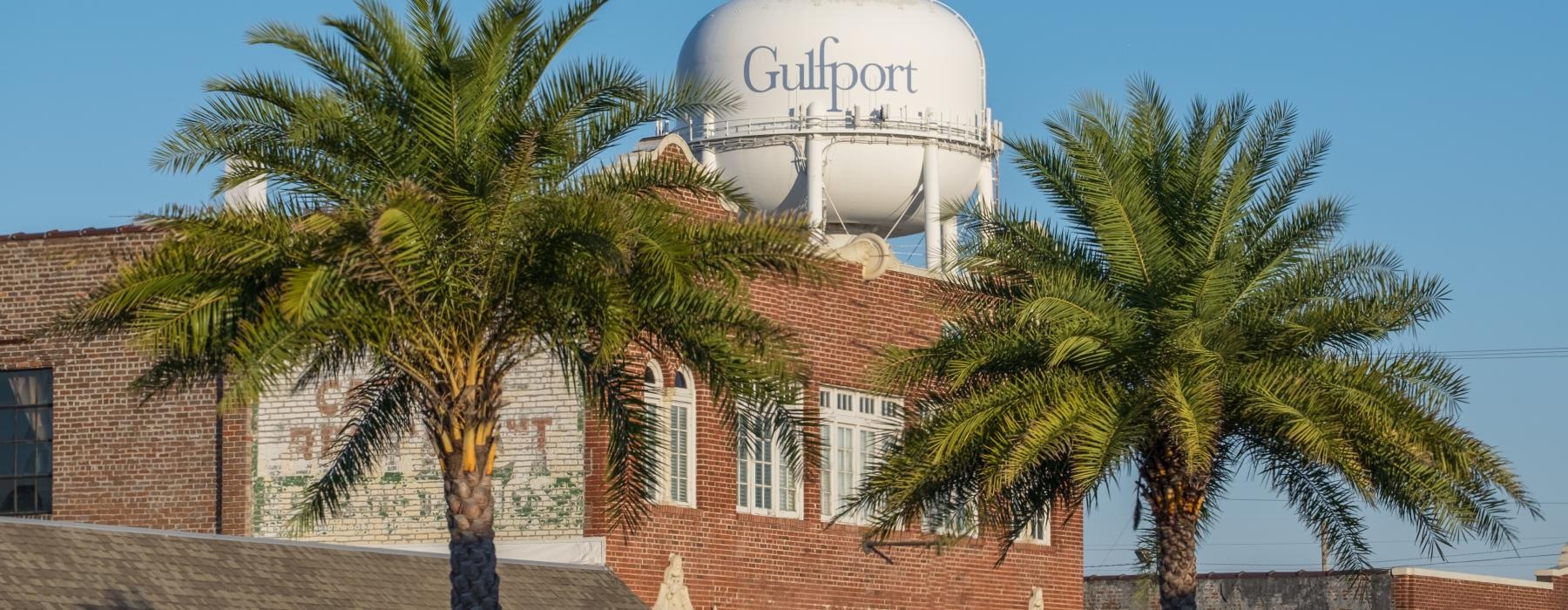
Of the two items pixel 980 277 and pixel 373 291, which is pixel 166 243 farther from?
pixel 980 277

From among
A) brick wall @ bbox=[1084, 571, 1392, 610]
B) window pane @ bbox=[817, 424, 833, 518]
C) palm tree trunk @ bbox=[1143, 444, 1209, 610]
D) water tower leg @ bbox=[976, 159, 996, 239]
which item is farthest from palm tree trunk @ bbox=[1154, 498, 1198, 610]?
brick wall @ bbox=[1084, 571, 1392, 610]

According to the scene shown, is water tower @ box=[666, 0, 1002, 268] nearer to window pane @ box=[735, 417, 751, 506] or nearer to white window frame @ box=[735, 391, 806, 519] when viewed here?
white window frame @ box=[735, 391, 806, 519]

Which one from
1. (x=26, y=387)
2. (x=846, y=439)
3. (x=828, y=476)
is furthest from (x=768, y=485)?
(x=26, y=387)

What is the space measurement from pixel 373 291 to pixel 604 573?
1044 cm

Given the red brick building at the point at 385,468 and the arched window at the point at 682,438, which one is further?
the arched window at the point at 682,438

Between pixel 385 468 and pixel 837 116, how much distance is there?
1123 cm

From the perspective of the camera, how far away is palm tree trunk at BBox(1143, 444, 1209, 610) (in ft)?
79.3

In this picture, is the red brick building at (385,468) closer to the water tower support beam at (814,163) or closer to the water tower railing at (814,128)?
the water tower support beam at (814,163)

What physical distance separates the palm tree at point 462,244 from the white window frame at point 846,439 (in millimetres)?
13322

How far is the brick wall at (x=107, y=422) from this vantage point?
98.4ft

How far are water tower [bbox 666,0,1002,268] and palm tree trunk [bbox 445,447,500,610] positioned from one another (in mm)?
18493

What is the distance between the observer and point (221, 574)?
2369 cm

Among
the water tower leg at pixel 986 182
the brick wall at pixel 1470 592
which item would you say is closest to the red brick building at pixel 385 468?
the water tower leg at pixel 986 182

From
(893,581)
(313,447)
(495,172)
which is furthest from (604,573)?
(495,172)
